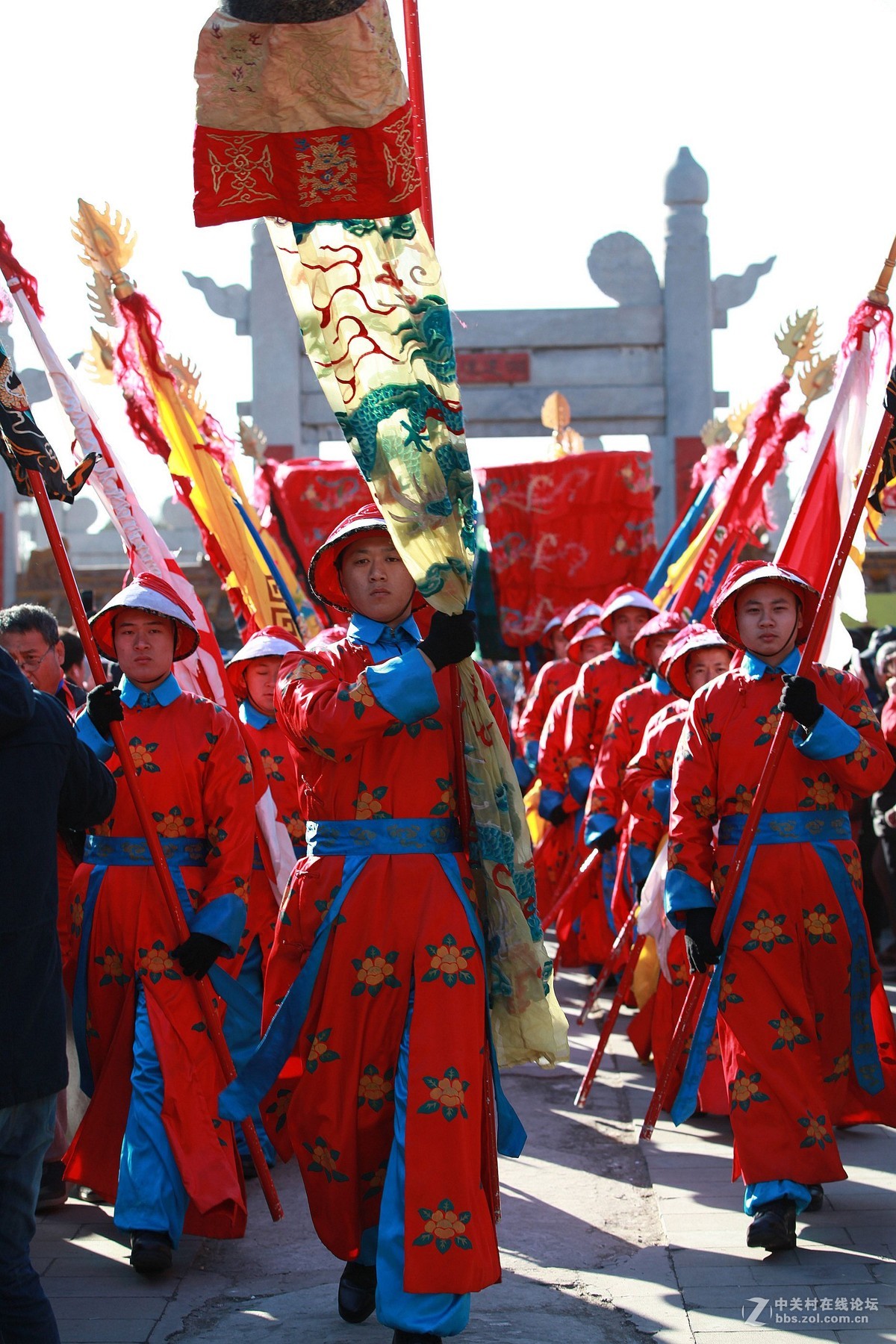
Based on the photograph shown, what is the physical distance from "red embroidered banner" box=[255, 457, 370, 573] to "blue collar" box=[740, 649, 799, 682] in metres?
4.44

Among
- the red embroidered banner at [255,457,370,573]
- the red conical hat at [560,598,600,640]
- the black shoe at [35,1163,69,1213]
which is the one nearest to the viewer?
the black shoe at [35,1163,69,1213]

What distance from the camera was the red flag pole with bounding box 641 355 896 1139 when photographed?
150 inches

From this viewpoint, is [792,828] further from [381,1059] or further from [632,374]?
[632,374]

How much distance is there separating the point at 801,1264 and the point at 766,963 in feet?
2.34

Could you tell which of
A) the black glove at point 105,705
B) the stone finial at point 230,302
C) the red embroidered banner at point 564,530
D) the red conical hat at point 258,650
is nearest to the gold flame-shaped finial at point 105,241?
the red conical hat at point 258,650

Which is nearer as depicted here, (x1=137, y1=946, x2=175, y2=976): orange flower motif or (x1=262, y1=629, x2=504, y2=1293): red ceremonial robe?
(x1=262, y1=629, x2=504, y2=1293): red ceremonial robe

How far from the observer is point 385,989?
3.13m

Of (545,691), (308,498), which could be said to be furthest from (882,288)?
(308,498)

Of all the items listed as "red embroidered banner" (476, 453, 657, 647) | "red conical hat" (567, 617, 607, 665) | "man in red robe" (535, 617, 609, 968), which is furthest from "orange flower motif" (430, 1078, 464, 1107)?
"red embroidered banner" (476, 453, 657, 647)

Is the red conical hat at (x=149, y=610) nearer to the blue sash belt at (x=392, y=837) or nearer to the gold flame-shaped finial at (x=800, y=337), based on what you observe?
the blue sash belt at (x=392, y=837)

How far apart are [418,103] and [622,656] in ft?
13.4

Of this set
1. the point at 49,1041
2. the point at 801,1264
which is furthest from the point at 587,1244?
the point at 49,1041

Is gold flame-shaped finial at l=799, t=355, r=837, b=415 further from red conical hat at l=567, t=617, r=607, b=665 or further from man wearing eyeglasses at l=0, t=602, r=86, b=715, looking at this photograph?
man wearing eyeglasses at l=0, t=602, r=86, b=715

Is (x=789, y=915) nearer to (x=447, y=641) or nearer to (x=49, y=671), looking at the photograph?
(x=447, y=641)
